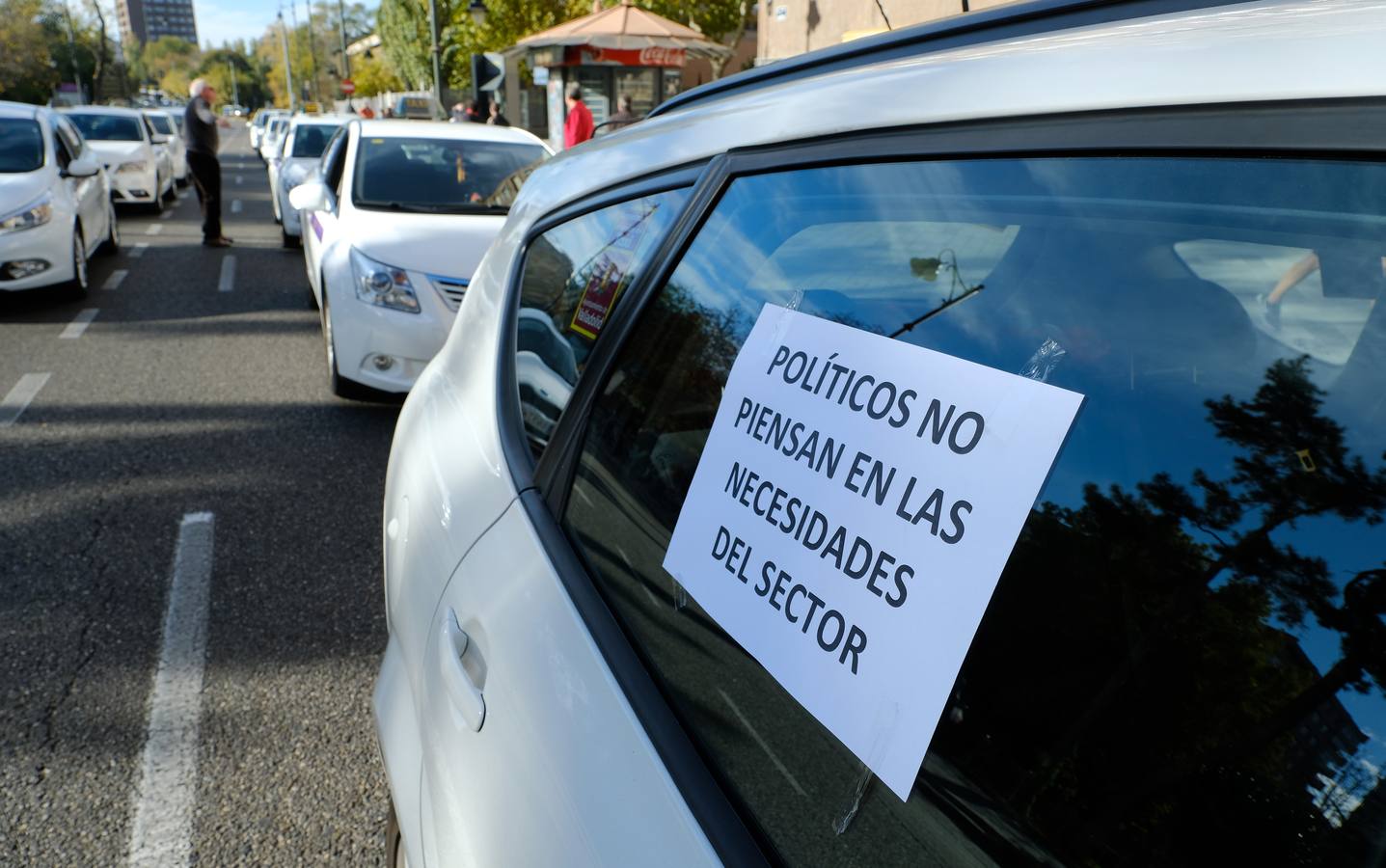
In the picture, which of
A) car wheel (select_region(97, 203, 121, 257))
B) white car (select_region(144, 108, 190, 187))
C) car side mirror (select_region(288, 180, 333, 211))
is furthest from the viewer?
white car (select_region(144, 108, 190, 187))

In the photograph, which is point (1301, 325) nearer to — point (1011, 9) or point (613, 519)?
point (1011, 9)

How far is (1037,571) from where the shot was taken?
80 centimetres

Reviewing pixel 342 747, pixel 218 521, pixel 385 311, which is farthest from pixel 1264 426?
pixel 385 311

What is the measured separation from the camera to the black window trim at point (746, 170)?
0.69m

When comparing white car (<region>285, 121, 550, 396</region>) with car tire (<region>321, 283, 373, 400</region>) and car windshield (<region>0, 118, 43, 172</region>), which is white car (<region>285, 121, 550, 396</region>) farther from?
car windshield (<region>0, 118, 43, 172</region>)

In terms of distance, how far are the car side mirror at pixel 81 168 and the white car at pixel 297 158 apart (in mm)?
2405

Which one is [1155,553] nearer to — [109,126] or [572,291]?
[572,291]

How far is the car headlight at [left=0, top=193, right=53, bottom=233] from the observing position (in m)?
7.59

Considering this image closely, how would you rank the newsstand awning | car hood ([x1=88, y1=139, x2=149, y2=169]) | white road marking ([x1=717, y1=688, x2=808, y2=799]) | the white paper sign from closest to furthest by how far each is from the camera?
the white paper sign, white road marking ([x1=717, y1=688, x2=808, y2=799]), car hood ([x1=88, y1=139, x2=149, y2=169]), the newsstand awning

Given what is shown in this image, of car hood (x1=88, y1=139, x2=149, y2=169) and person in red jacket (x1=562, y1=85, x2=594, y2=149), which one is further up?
person in red jacket (x1=562, y1=85, x2=594, y2=149)

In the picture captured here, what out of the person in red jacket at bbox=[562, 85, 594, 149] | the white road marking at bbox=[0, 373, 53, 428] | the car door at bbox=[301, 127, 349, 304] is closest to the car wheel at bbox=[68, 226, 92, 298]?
the car door at bbox=[301, 127, 349, 304]

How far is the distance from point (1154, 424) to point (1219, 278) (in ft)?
0.46

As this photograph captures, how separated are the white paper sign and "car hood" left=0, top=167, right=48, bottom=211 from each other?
854cm

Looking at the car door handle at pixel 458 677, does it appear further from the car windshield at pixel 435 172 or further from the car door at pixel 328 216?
the car windshield at pixel 435 172
